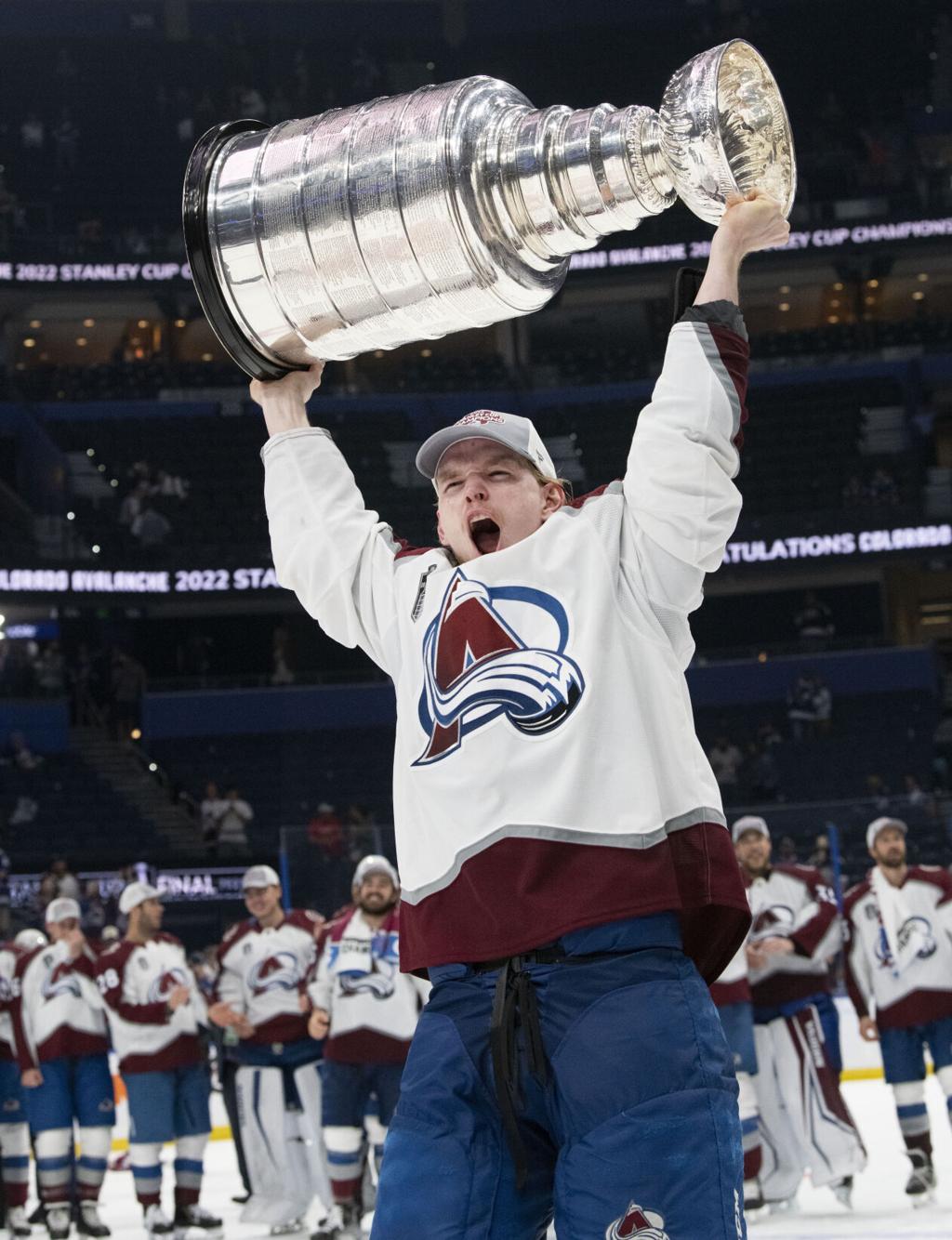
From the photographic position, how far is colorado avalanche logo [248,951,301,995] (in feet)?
27.3

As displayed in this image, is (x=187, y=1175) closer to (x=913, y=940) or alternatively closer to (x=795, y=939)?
(x=795, y=939)

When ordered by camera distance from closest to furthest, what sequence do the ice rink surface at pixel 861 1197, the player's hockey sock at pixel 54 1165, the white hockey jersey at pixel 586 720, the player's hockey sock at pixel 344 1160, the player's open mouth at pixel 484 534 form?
the white hockey jersey at pixel 586 720, the player's open mouth at pixel 484 534, the ice rink surface at pixel 861 1197, the player's hockey sock at pixel 344 1160, the player's hockey sock at pixel 54 1165

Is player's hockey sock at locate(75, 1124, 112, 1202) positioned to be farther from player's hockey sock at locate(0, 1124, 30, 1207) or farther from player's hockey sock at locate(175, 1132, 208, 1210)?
player's hockey sock at locate(175, 1132, 208, 1210)

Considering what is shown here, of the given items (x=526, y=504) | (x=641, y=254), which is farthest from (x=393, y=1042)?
(x=641, y=254)

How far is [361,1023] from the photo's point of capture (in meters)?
7.77

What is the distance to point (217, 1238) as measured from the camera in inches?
316

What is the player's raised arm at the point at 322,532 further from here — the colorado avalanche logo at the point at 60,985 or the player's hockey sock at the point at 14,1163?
the player's hockey sock at the point at 14,1163

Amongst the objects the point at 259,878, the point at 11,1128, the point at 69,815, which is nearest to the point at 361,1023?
the point at 259,878

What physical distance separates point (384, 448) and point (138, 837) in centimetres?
671

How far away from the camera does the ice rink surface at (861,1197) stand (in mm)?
6801

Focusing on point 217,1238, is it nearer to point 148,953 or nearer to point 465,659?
point 148,953

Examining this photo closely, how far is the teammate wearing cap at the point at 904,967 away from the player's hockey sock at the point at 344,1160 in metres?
2.50

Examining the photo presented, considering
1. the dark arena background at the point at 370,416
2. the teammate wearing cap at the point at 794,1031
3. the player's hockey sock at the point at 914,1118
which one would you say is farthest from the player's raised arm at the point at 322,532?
the dark arena background at the point at 370,416

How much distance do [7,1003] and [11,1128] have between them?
78 cm
